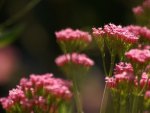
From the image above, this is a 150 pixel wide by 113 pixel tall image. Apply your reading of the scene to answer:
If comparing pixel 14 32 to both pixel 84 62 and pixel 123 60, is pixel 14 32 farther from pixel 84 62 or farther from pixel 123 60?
pixel 123 60

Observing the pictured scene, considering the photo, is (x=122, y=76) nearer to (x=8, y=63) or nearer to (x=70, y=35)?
(x=70, y=35)

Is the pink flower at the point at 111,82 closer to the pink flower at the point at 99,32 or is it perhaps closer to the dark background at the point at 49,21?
the pink flower at the point at 99,32

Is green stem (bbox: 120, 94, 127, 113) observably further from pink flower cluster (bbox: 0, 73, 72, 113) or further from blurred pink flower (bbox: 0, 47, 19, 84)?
blurred pink flower (bbox: 0, 47, 19, 84)

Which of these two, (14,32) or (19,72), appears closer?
(14,32)

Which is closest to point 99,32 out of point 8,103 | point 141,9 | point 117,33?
point 117,33

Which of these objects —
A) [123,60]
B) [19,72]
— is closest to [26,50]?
[19,72]

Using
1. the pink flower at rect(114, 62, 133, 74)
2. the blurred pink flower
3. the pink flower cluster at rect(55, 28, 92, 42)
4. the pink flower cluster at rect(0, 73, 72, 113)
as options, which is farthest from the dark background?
the pink flower at rect(114, 62, 133, 74)

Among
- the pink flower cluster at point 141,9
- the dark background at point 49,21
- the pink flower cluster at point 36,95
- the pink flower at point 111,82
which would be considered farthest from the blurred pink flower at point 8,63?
the pink flower at point 111,82
